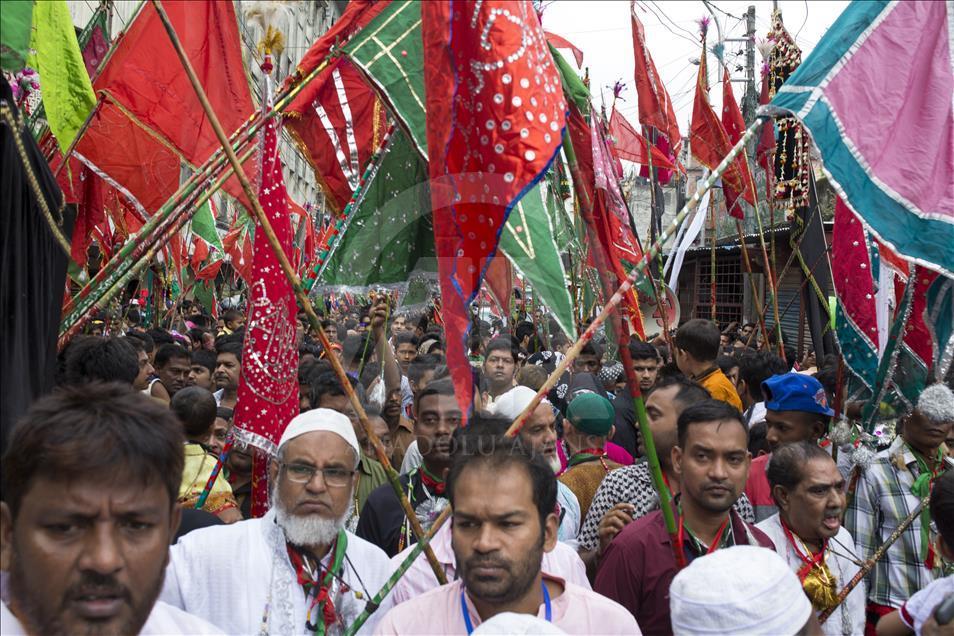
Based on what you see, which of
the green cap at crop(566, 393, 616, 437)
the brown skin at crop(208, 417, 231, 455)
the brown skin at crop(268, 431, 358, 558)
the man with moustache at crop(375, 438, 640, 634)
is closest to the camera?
the man with moustache at crop(375, 438, 640, 634)

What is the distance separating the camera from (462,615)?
2418 millimetres

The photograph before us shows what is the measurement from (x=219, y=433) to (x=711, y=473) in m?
2.87

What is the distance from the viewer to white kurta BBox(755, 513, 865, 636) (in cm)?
325

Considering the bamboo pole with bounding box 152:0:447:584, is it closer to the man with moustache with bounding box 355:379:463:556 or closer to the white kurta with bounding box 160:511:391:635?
the white kurta with bounding box 160:511:391:635

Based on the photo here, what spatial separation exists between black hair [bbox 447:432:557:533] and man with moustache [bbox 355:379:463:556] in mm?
909

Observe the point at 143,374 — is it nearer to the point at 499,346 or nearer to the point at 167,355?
the point at 167,355

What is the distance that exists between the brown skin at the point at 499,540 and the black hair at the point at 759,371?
12.1 feet

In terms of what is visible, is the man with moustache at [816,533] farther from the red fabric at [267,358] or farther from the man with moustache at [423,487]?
the red fabric at [267,358]

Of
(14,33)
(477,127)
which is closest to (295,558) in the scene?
(477,127)

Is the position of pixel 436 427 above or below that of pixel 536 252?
below

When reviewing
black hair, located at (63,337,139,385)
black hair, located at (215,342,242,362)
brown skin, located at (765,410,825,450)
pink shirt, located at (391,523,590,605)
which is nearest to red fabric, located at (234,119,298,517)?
pink shirt, located at (391,523,590,605)

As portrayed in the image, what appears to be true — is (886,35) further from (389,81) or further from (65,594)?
(65,594)

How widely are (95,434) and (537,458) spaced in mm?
1304

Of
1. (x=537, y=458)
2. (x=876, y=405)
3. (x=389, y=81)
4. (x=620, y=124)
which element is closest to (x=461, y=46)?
(x=389, y=81)
